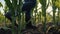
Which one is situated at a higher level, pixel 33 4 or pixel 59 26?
pixel 33 4

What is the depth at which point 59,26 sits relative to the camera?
3012 millimetres

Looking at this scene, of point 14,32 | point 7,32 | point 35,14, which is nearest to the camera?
point 14,32

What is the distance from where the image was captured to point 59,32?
Result: 290 cm

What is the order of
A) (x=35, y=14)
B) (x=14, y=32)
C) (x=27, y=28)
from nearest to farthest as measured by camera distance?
(x=14, y=32)
(x=27, y=28)
(x=35, y=14)

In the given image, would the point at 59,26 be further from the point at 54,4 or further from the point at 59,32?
the point at 54,4

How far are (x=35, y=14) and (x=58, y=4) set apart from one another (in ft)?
1.63

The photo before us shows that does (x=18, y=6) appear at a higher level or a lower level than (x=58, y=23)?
higher

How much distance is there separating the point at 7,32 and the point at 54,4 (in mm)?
894

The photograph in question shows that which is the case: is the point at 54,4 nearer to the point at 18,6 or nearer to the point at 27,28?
the point at 27,28

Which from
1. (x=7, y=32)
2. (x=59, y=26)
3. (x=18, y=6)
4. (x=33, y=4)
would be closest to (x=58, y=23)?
(x=59, y=26)

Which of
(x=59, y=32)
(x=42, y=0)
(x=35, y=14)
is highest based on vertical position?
(x=42, y=0)

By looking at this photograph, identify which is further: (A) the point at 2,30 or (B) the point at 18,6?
(A) the point at 2,30

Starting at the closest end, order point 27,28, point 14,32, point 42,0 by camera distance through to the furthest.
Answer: point 14,32 < point 42,0 < point 27,28

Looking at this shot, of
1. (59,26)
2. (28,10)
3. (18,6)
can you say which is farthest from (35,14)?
(18,6)
